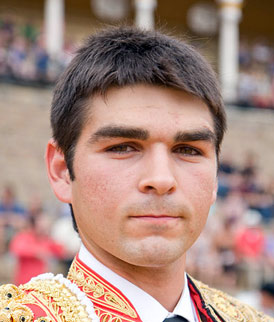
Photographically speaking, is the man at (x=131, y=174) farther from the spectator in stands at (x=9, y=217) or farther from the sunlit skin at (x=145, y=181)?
the spectator in stands at (x=9, y=217)

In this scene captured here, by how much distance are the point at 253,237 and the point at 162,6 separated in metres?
20.3

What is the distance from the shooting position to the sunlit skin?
1.50m

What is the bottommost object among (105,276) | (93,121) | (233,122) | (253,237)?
(233,122)

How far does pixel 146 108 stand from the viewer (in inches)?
61.3

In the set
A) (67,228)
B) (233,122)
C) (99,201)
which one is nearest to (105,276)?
(99,201)

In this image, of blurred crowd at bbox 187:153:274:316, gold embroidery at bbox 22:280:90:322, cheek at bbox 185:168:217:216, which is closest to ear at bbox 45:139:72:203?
gold embroidery at bbox 22:280:90:322

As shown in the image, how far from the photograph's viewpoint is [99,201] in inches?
60.9

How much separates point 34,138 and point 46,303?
12761 millimetres

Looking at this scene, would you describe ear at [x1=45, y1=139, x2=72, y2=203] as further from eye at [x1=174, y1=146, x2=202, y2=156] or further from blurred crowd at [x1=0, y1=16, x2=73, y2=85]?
blurred crowd at [x1=0, y1=16, x2=73, y2=85]

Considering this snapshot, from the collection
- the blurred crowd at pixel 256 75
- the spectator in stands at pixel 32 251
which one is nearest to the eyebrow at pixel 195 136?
the spectator in stands at pixel 32 251

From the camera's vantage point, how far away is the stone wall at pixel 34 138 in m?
12.6

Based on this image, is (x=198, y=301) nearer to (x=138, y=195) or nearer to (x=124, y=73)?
(x=138, y=195)

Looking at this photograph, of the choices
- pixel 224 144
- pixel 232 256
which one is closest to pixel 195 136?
pixel 232 256

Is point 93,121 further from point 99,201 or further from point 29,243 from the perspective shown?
point 29,243
